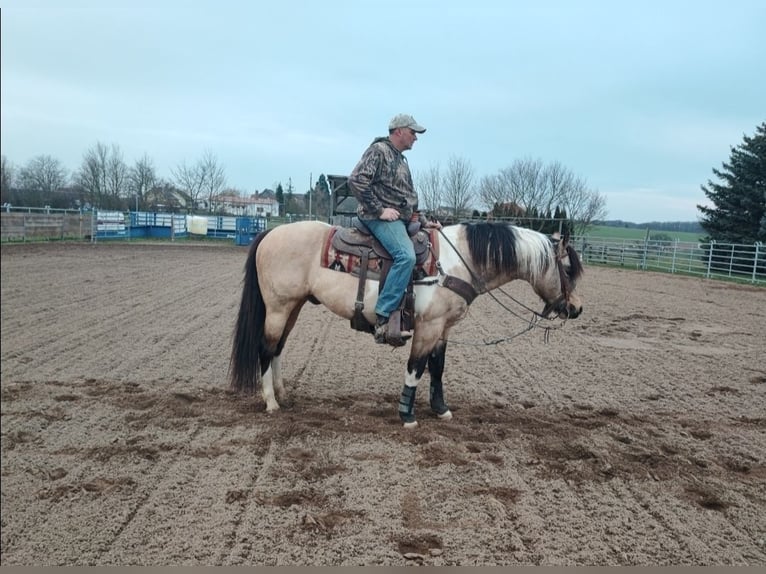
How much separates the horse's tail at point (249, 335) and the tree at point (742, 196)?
162 inches

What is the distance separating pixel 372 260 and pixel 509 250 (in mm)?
1245

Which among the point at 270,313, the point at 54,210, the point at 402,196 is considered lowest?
the point at 270,313

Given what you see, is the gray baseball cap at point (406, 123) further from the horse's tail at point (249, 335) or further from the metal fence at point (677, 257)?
the metal fence at point (677, 257)

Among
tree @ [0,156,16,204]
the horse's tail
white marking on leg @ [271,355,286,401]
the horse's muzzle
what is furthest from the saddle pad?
Result: tree @ [0,156,16,204]

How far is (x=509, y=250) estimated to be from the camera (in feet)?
14.8

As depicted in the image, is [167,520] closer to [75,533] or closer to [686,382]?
[75,533]

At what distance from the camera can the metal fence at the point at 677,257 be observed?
1396 cm

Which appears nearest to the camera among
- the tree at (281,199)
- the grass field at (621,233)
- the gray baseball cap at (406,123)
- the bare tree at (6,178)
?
the bare tree at (6,178)

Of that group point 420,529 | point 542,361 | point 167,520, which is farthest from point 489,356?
point 167,520

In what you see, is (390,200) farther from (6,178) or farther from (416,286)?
(6,178)

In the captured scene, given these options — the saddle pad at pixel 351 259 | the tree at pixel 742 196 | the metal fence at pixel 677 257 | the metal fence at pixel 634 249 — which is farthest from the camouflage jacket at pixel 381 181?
the metal fence at pixel 677 257

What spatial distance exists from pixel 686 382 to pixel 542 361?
161 centimetres

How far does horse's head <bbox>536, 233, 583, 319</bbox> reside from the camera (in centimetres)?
457

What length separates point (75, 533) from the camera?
2385 mm
